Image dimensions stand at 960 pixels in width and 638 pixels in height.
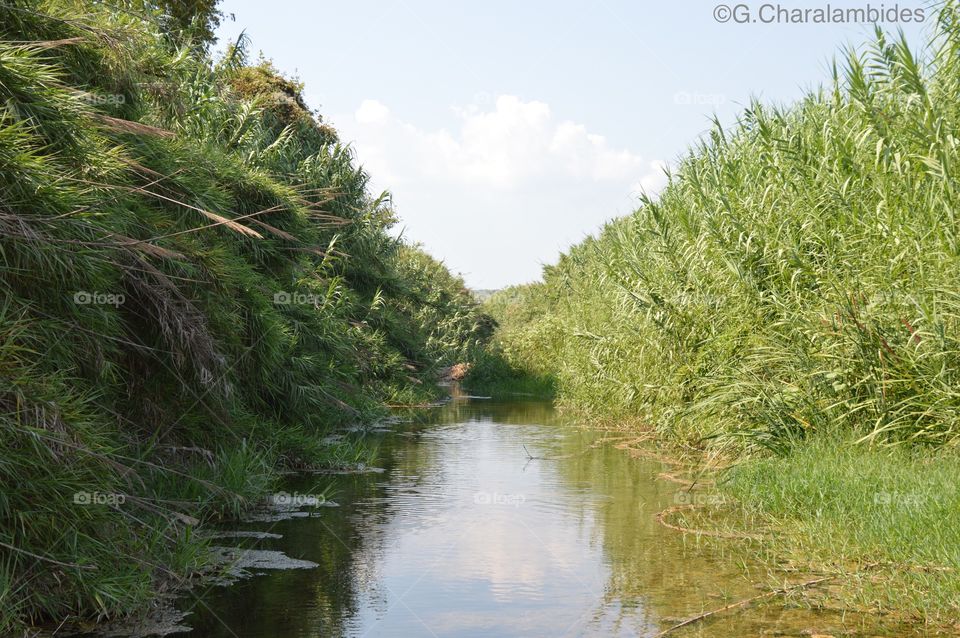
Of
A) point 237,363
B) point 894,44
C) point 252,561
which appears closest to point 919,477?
point 894,44

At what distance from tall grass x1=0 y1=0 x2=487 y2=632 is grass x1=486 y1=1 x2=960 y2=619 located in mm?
4970

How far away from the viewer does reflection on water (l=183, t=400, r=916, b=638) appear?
19.4 ft

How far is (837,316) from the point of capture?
8.94 m
